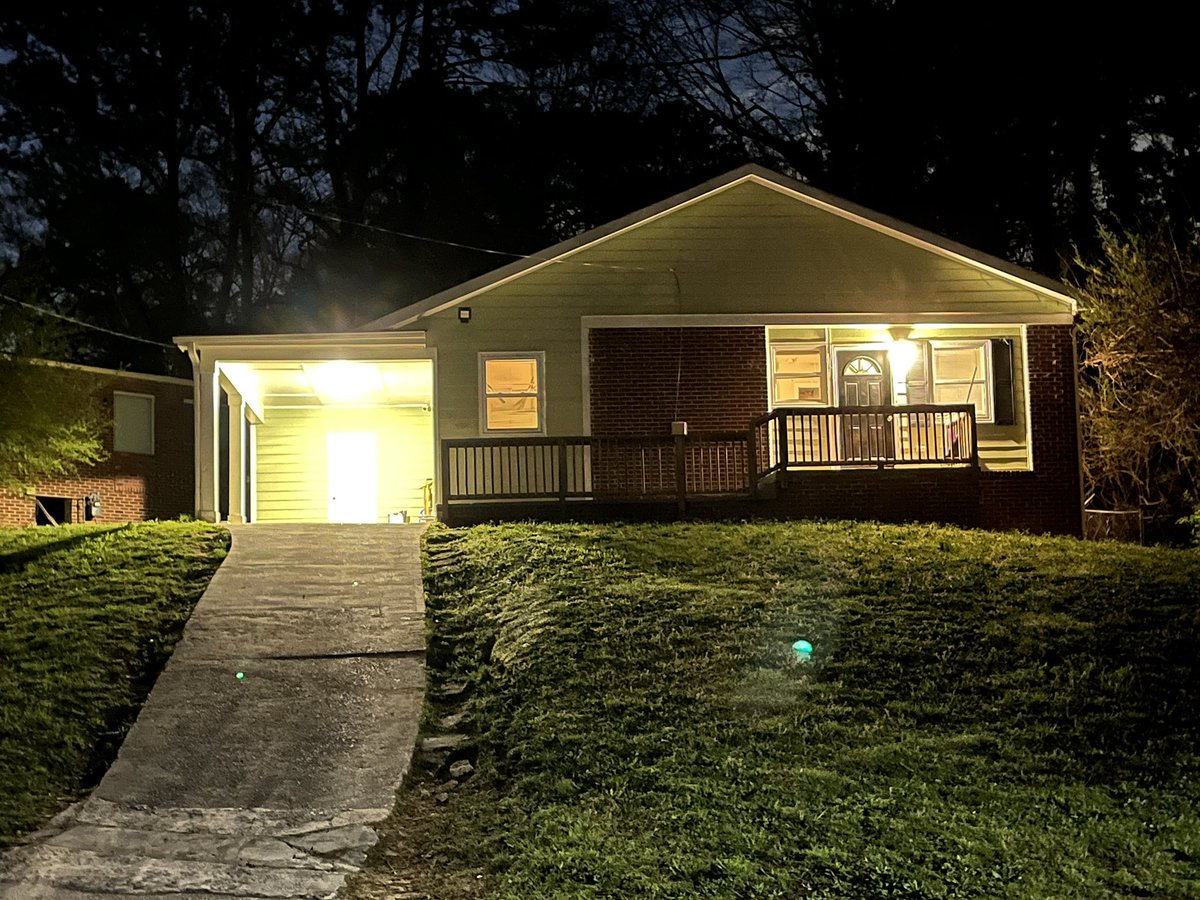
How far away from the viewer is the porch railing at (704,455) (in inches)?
764

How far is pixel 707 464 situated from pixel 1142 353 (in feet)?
23.3

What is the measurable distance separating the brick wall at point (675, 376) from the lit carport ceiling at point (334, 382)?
2.71 meters

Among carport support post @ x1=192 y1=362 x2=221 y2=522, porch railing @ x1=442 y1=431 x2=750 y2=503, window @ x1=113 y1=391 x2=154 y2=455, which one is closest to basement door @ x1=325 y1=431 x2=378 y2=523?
carport support post @ x1=192 y1=362 x2=221 y2=522

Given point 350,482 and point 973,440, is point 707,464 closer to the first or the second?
point 973,440

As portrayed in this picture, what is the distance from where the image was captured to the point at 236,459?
71.1 ft

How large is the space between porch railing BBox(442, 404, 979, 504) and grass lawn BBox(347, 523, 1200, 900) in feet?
14.3

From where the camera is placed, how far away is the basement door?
2397 cm

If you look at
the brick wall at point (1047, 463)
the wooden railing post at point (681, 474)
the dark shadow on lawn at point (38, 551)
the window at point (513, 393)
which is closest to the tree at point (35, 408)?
the dark shadow on lawn at point (38, 551)

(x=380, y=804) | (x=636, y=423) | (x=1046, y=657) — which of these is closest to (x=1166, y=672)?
(x=1046, y=657)

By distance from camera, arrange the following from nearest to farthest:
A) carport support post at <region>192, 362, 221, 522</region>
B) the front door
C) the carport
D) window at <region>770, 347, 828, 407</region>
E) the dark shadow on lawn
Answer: the dark shadow on lawn < carport support post at <region>192, 362, 221, 522</region> < window at <region>770, 347, 828, 407</region> < the front door < the carport

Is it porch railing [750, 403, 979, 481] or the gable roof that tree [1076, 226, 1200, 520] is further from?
porch railing [750, 403, 979, 481]

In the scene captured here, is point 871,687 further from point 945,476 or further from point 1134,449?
point 1134,449

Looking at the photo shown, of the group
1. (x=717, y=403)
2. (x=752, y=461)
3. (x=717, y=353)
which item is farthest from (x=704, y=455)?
(x=717, y=353)

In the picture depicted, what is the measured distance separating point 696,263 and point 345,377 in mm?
5817
